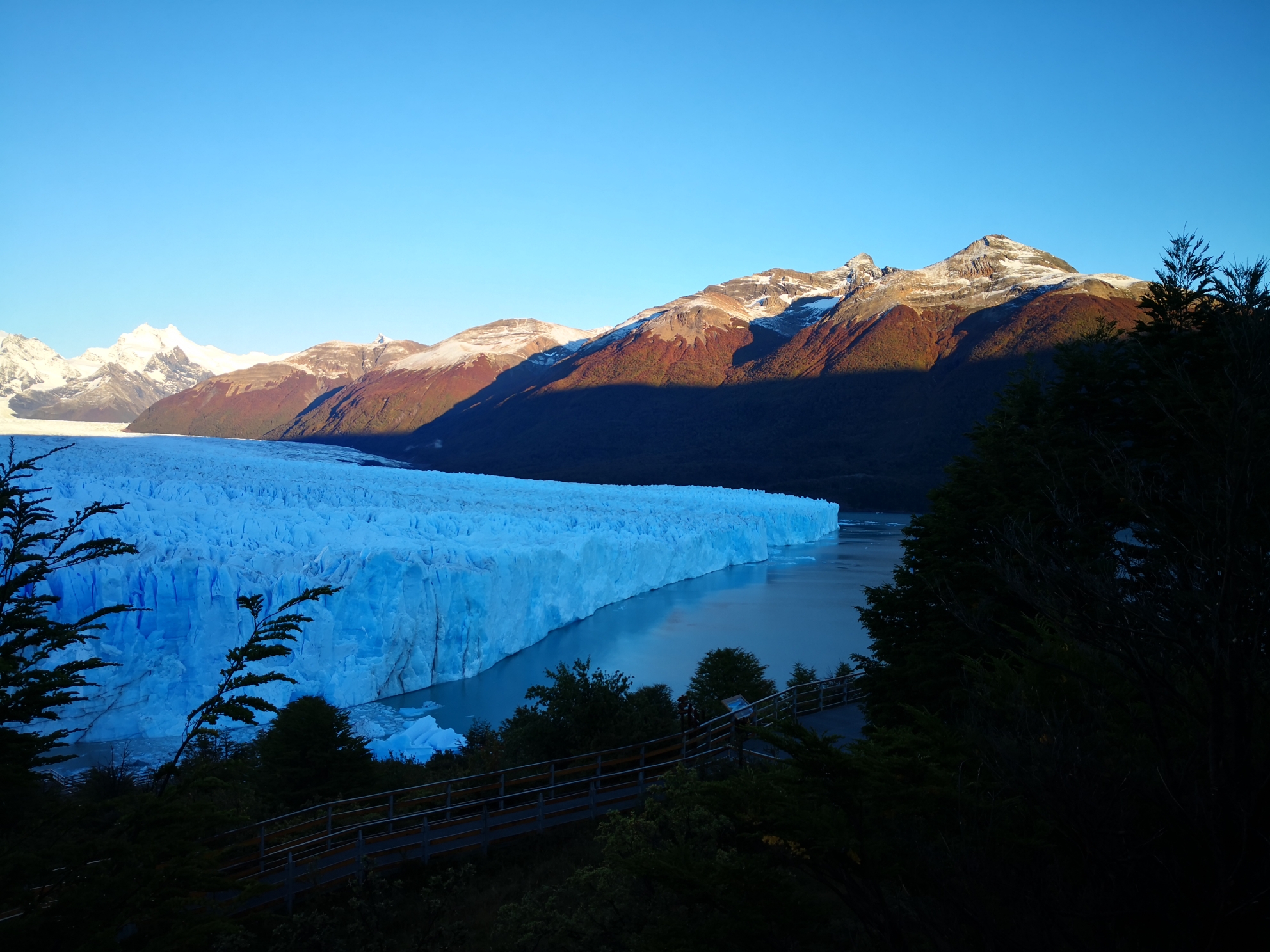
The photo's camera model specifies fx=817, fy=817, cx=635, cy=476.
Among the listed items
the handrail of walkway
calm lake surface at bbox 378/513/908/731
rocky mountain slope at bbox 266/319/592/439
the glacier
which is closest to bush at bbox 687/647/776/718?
calm lake surface at bbox 378/513/908/731

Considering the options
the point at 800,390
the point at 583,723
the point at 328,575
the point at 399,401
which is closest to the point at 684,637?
the point at 328,575

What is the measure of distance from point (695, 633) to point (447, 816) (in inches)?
782

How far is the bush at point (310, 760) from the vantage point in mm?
9586

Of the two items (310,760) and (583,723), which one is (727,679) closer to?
(583,723)

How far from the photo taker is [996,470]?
1199 centimetres

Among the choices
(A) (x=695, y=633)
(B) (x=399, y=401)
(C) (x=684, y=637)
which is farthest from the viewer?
(B) (x=399, y=401)

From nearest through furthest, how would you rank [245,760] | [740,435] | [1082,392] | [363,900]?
[363,900]
[245,760]
[1082,392]
[740,435]

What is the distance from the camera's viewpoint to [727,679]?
15.3 meters

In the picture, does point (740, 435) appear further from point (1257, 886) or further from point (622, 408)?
point (1257, 886)

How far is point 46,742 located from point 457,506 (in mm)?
27115

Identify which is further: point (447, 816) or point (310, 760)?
point (310, 760)

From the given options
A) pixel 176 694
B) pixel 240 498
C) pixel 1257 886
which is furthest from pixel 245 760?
pixel 240 498

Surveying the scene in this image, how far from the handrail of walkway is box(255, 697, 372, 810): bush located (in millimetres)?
574

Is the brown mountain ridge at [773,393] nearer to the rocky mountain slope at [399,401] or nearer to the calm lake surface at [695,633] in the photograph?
the rocky mountain slope at [399,401]
